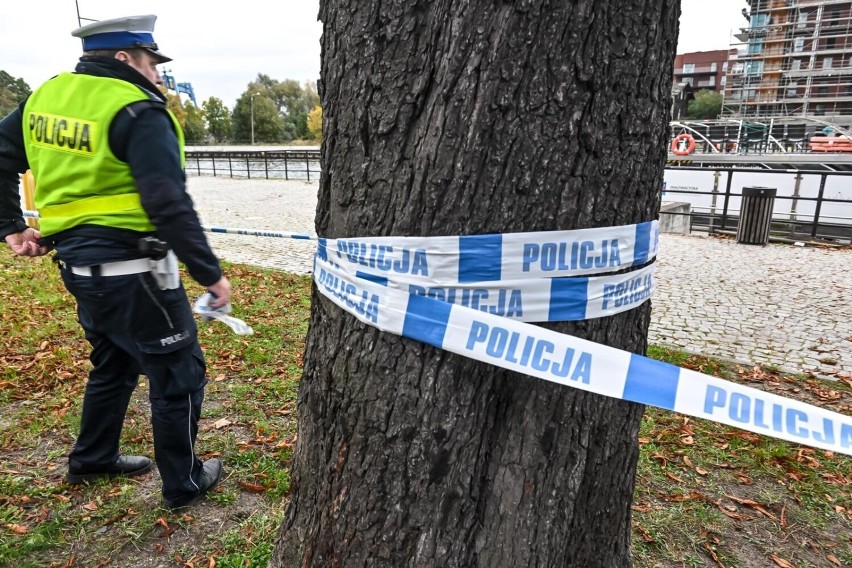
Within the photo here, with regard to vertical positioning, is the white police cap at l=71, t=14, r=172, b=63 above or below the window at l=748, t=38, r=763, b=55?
below

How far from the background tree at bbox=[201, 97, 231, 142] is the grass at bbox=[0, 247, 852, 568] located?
8603 cm

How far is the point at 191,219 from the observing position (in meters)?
2.36

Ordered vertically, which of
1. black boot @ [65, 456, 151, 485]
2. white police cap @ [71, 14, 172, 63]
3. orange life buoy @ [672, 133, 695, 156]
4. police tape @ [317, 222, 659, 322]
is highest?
orange life buoy @ [672, 133, 695, 156]

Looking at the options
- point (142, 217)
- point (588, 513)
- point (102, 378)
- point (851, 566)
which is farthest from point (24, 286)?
point (851, 566)

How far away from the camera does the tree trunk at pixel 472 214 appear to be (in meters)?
1.48

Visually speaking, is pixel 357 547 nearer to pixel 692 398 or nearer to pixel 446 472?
pixel 446 472

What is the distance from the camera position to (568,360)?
5.35 ft

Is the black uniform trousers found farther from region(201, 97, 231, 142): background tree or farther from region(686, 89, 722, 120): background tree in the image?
region(686, 89, 722, 120): background tree

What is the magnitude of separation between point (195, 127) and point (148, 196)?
3104 inches

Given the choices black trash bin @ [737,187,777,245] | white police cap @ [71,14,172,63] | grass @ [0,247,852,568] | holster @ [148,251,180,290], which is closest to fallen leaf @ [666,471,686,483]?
Result: grass @ [0,247,852,568]

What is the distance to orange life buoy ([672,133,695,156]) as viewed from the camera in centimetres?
3897

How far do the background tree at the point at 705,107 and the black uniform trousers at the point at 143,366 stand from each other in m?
99.0

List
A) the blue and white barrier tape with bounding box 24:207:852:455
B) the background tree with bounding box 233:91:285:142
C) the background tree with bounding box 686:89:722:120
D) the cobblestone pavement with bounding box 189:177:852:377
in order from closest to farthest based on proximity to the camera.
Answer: the blue and white barrier tape with bounding box 24:207:852:455
the cobblestone pavement with bounding box 189:177:852:377
the background tree with bounding box 233:91:285:142
the background tree with bounding box 686:89:722:120

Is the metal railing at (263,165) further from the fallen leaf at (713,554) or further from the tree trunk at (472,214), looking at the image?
the tree trunk at (472,214)
